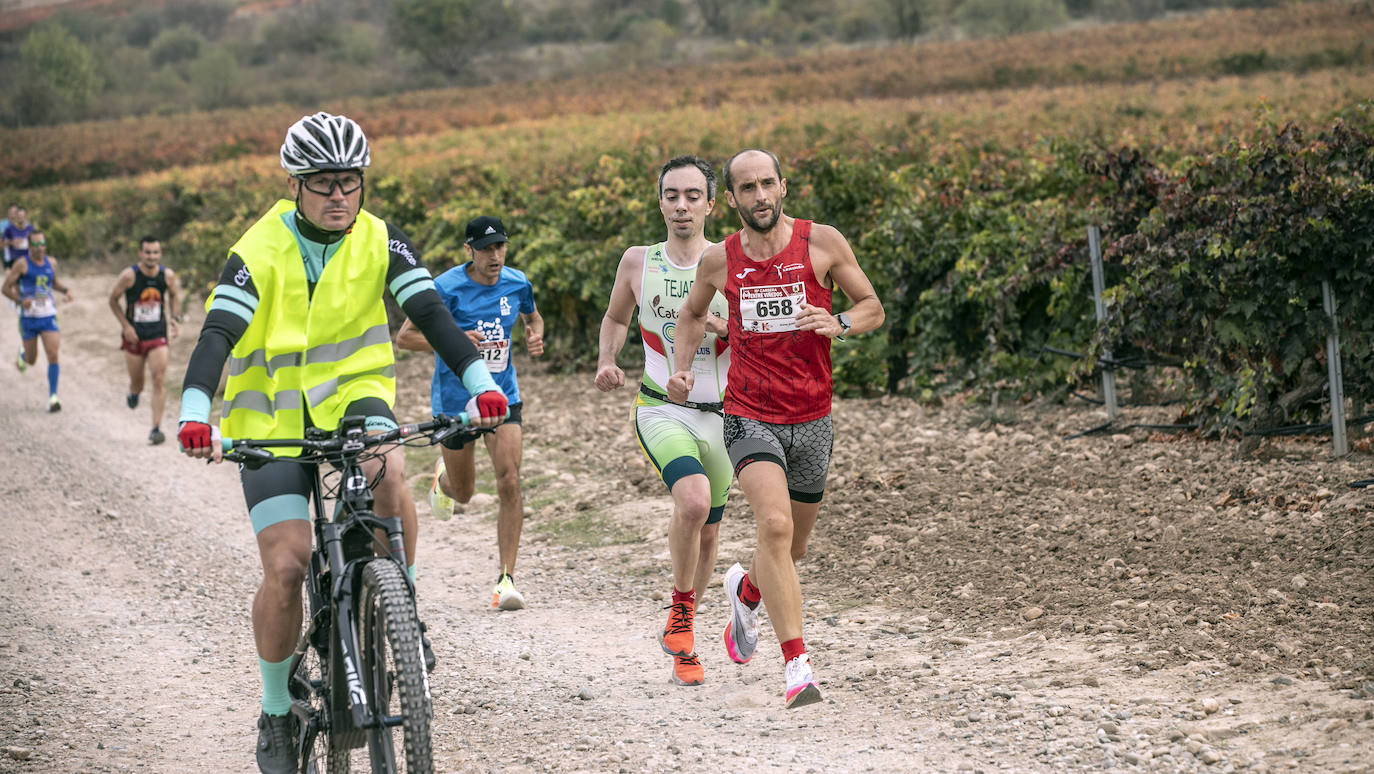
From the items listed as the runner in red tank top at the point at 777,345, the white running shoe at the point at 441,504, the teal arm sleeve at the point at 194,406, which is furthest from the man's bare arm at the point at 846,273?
the white running shoe at the point at 441,504

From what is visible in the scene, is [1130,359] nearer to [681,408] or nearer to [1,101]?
[681,408]

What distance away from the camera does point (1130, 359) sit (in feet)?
29.8

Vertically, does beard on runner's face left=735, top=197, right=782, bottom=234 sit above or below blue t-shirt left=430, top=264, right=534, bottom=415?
above

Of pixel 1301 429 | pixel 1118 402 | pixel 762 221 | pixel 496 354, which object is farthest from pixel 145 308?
pixel 1301 429

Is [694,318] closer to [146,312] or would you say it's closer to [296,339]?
[296,339]

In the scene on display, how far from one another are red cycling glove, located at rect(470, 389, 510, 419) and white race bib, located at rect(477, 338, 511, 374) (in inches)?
132

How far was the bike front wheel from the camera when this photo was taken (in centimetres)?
362

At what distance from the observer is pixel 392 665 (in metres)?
3.78

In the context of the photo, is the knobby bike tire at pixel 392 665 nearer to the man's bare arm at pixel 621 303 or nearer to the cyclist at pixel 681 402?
the cyclist at pixel 681 402

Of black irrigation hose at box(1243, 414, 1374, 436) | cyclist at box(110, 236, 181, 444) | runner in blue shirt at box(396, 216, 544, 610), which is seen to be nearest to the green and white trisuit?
runner in blue shirt at box(396, 216, 544, 610)

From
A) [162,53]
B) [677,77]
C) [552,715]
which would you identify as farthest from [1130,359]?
[162,53]

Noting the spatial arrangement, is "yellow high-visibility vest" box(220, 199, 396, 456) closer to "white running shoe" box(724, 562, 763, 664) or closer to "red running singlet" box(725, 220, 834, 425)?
"red running singlet" box(725, 220, 834, 425)

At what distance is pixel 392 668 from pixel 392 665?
0.16 feet

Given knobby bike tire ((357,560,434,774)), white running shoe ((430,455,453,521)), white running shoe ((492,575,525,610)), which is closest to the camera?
knobby bike tire ((357,560,434,774))
